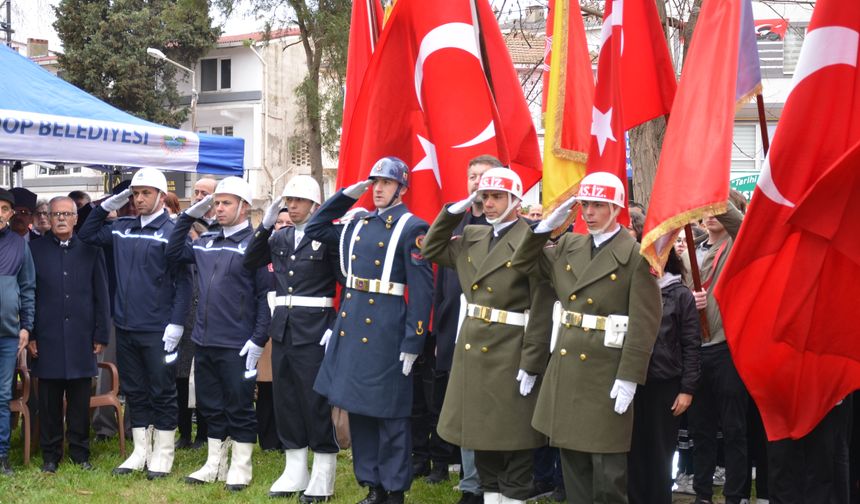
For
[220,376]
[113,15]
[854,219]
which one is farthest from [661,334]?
[113,15]

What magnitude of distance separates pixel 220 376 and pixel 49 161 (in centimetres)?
223

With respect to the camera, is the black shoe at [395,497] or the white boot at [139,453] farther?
the white boot at [139,453]

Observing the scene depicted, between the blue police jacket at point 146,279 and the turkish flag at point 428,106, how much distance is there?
1.59 m

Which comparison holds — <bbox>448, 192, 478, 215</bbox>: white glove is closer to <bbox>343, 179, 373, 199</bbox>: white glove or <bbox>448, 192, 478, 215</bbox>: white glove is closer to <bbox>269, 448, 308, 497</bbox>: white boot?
<bbox>343, 179, 373, 199</bbox>: white glove

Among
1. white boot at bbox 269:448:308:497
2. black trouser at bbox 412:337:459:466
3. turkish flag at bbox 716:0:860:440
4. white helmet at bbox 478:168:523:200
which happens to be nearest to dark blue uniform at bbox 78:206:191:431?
white boot at bbox 269:448:308:497

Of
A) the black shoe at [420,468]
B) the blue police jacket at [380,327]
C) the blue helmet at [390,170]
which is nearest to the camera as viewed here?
the blue police jacket at [380,327]

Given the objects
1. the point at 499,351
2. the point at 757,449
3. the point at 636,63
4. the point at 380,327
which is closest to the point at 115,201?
the point at 380,327

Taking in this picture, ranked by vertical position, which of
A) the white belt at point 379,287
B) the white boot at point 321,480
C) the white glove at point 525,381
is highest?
the white belt at point 379,287

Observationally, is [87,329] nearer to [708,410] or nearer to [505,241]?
[505,241]

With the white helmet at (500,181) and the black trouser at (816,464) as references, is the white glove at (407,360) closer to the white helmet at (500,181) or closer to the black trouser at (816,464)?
the white helmet at (500,181)

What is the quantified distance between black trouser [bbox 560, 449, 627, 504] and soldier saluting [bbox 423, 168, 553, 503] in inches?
14.1

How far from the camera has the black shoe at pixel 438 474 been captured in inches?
307

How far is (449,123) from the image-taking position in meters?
7.32

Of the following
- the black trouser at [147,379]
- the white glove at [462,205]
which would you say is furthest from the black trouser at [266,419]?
the white glove at [462,205]
